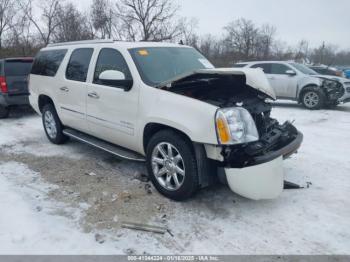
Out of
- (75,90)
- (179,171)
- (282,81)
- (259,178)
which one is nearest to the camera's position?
(259,178)

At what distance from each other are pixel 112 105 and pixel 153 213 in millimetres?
1658

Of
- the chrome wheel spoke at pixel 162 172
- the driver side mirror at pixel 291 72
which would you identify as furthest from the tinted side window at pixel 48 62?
the driver side mirror at pixel 291 72

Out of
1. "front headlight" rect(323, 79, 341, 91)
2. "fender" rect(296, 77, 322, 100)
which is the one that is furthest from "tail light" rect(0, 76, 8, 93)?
"front headlight" rect(323, 79, 341, 91)

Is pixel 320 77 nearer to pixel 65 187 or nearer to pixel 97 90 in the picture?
pixel 97 90

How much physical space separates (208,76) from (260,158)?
1079 millimetres

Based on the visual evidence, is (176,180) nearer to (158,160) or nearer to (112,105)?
(158,160)

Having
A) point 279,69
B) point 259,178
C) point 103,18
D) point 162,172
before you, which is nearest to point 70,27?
point 103,18

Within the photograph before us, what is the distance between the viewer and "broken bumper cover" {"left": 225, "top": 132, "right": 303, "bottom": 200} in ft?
9.70

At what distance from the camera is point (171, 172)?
347cm

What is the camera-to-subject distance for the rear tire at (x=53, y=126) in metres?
5.70

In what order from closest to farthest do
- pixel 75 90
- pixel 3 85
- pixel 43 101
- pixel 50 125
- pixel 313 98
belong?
1. pixel 75 90
2. pixel 50 125
3. pixel 43 101
4. pixel 3 85
5. pixel 313 98

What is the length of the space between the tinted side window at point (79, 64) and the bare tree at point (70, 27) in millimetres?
24048

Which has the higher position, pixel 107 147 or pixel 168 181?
pixel 107 147

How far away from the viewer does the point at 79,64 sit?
4.84 m
